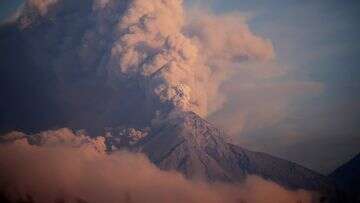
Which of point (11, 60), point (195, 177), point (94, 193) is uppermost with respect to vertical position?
point (11, 60)

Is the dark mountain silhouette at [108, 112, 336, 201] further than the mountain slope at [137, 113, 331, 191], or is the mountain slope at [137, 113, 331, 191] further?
the mountain slope at [137, 113, 331, 191]

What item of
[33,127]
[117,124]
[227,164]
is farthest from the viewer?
[227,164]

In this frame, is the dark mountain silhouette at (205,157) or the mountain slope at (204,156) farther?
the mountain slope at (204,156)

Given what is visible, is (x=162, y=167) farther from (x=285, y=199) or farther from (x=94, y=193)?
(x=285, y=199)

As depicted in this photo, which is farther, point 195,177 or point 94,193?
point 195,177

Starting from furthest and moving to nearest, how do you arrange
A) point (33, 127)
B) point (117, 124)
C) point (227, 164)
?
point (227, 164) → point (33, 127) → point (117, 124)

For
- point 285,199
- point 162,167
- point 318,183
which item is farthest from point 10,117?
point 318,183

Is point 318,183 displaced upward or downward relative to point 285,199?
upward
